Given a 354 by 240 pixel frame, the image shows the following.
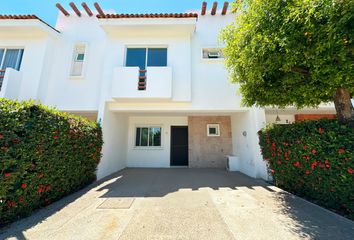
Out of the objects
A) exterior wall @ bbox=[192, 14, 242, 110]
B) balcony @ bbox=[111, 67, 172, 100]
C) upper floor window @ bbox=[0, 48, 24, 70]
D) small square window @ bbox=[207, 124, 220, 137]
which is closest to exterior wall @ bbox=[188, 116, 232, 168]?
small square window @ bbox=[207, 124, 220, 137]

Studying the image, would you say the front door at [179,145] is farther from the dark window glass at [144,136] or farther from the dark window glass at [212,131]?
the dark window glass at [144,136]

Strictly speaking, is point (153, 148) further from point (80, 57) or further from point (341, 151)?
point (341, 151)

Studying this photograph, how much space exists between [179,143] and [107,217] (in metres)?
7.36

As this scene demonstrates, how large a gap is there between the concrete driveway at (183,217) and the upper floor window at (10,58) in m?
7.62

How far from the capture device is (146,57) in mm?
7703

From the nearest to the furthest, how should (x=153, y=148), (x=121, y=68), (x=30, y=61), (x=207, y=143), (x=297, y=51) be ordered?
1. (x=297, y=51)
2. (x=121, y=68)
3. (x=30, y=61)
4. (x=207, y=143)
5. (x=153, y=148)

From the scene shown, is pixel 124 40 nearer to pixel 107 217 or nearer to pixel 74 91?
pixel 74 91

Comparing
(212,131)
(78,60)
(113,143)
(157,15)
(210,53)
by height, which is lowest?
(113,143)

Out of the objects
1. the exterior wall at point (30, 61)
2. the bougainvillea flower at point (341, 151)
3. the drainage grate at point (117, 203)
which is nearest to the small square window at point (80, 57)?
the exterior wall at point (30, 61)

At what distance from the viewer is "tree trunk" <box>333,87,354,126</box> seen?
358cm

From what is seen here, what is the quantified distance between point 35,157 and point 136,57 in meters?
5.93

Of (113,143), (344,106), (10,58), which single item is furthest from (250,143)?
(10,58)

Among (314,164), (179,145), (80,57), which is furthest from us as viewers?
(179,145)

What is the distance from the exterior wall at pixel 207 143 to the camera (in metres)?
9.99
